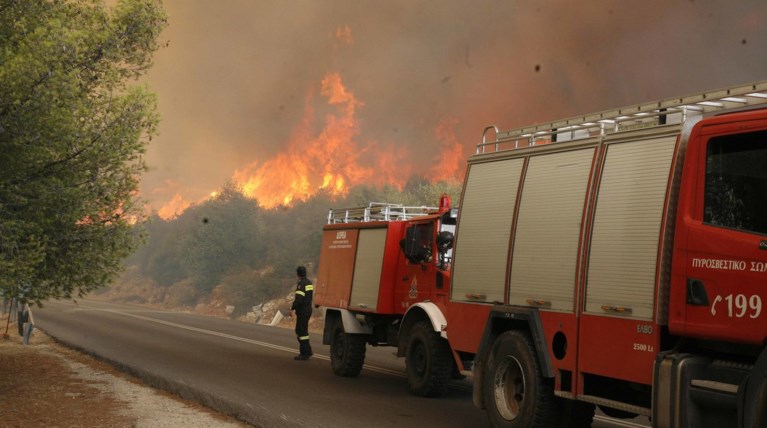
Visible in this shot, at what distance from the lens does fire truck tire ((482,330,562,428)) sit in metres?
8.05

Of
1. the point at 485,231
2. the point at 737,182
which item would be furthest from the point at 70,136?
the point at 737,182

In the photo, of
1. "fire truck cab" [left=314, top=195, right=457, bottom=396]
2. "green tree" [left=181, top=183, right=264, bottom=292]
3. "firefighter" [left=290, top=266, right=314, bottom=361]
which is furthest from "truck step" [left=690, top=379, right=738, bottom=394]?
"green tree" [left=181, top=183, right=264, bottom=292]

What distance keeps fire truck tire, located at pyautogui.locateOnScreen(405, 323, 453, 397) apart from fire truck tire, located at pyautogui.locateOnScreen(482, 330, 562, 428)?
2.63 metres

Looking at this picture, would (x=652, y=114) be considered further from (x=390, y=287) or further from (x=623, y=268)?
(x=390, y=287)

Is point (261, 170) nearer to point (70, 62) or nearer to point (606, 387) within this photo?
point (70, 62)

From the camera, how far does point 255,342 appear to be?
21203 mm

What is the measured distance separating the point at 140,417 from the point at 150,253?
69.5 meters

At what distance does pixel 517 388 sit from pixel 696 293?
8.40 ft

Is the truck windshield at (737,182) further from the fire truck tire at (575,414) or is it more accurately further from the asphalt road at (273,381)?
the asphalt road at (273,381)

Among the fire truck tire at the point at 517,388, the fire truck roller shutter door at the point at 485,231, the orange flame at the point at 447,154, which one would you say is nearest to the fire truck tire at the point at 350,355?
the fire truck roller shutter door at the point at 485,231

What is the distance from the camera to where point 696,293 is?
649 cm

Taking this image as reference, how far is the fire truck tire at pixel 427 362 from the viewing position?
11430 mm

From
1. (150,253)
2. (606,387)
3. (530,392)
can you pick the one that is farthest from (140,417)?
(150,253)

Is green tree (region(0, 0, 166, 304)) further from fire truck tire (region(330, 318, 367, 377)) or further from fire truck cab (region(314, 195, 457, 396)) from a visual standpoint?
fire truck tire (region(330, 318, 367, 377))
